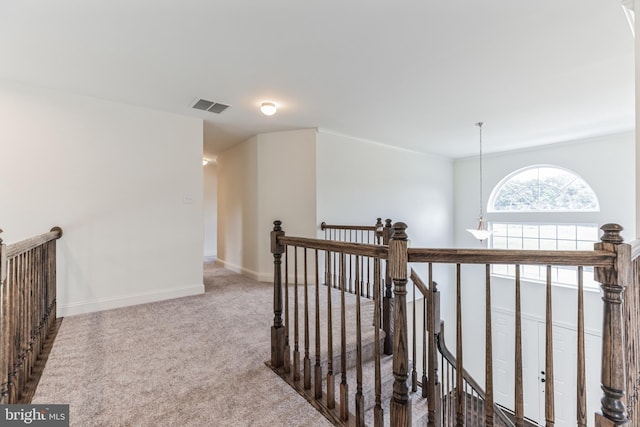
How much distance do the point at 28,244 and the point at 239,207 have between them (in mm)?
3499

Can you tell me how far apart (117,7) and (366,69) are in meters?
1.87

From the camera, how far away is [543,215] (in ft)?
18.3

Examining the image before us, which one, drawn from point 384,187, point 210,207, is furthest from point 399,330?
point 210,207

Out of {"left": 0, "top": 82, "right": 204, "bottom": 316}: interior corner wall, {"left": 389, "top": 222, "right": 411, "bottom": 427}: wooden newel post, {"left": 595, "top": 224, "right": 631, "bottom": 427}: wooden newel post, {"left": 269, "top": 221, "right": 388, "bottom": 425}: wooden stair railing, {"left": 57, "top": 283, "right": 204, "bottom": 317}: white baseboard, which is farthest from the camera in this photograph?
{"left": 57, "top": 283, "right": 204, "bottom": 317}: white baseboard

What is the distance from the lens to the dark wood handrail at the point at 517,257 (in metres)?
1.03

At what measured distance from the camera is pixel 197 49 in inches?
92.6

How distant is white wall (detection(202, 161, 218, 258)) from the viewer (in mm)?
7301

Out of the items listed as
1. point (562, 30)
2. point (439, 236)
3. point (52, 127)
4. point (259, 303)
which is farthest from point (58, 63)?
point (439, 236)

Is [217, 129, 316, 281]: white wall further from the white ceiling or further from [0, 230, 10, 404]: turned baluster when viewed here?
[0, 230, 10, 404]: turned baluster

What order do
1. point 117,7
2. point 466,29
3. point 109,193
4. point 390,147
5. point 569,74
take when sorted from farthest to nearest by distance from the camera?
point 390,147 → point 109,193 → point 569,74 → point 466,29 → point 117,7

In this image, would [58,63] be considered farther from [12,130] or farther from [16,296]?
[16,296]

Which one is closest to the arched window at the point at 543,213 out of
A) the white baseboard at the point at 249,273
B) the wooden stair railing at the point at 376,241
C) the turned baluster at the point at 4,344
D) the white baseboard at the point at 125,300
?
the wooden stair railing at the point at 376,241

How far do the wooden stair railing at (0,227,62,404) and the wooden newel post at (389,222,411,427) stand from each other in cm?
170

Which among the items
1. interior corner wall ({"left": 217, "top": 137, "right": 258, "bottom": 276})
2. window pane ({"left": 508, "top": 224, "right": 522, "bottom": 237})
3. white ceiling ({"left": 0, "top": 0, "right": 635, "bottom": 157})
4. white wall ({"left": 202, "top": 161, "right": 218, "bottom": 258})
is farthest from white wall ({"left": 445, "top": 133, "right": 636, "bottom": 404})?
white wall ({"left": 202, "top": 161, "right": 218, "bottom": 258})
